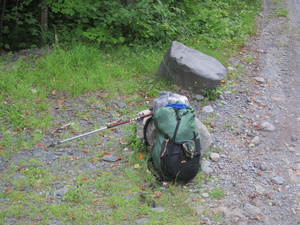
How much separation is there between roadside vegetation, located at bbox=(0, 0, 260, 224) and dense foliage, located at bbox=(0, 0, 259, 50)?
Result: 0.03 m

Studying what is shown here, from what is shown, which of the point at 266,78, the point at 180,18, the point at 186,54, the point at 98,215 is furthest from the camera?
the point at 180,18

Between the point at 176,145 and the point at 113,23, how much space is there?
518 centimetres

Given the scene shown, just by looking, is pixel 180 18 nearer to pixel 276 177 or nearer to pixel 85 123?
pixel 85 123

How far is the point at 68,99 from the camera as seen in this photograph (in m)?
6.27

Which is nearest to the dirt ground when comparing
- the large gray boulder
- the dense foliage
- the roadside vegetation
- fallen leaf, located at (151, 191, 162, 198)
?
the roadside vegetation

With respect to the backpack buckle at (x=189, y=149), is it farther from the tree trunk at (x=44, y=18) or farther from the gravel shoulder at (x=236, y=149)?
the tree trunk at (x=44, y=18)

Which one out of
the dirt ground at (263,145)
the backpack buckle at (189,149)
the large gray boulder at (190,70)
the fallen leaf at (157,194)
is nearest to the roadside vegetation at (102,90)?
the fallen leaf at (157,194)

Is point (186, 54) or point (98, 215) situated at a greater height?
point (186, 54)

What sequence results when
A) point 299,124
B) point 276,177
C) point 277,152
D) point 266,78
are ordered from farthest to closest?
point 266,78 → point 299,124 → point 277,152 → point 276,177

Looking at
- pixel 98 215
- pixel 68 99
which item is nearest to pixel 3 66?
pixel 68 99

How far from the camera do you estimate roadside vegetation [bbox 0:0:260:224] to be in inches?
155

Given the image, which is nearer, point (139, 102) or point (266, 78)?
point (139, 102)

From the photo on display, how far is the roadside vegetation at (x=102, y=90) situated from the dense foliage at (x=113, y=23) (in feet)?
0.11

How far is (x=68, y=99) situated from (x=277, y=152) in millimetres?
3646
